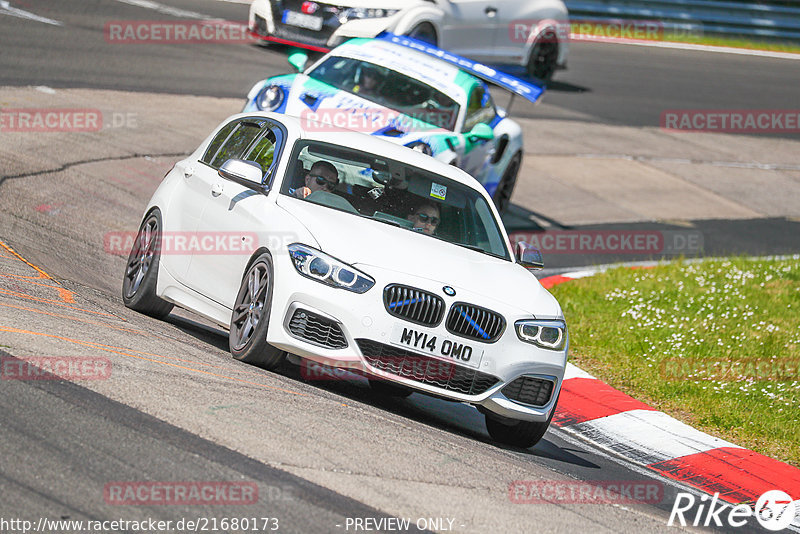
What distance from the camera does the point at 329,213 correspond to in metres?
7.39

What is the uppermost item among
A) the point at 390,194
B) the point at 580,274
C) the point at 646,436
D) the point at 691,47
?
the point at 390,194

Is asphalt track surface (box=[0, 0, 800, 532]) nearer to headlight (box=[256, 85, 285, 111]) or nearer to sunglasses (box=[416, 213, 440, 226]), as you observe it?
sunglasses (box=[416, 213, 440, 226])

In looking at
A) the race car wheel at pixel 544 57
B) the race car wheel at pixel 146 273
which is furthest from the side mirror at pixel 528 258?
the race car wheel at pixel 544 57

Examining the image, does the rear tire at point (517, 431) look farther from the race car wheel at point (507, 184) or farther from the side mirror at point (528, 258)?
the race car wheel at point (507, 184)

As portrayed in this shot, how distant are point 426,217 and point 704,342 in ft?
→ 12.2

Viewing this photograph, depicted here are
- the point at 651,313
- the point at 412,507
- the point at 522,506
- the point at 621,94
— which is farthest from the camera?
the point at 621,94

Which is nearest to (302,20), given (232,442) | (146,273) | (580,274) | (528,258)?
(580,274)

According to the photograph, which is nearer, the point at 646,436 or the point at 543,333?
the point at 543,333

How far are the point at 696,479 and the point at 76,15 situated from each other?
15385 millimetres

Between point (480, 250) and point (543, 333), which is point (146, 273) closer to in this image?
point (480, 250)

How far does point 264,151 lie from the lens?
8.09m

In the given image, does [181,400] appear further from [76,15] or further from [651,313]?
[76,15]

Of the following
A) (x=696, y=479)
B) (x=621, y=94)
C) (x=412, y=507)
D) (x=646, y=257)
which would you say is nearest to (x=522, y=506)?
(x=412, y=507)

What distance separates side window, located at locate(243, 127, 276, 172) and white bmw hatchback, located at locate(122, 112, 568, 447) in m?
0.02
